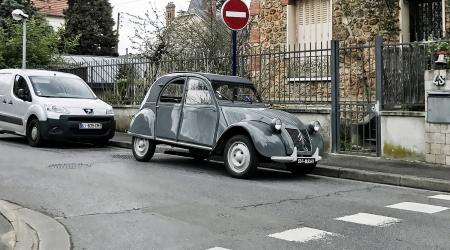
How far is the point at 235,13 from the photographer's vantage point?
11680mm

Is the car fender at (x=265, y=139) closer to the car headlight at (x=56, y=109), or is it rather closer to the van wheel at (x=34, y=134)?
the car headlight at (x=56, y=109)

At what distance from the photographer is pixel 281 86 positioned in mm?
12953

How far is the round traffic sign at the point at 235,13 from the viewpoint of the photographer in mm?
11562

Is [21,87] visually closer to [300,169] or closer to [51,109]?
[51,109]

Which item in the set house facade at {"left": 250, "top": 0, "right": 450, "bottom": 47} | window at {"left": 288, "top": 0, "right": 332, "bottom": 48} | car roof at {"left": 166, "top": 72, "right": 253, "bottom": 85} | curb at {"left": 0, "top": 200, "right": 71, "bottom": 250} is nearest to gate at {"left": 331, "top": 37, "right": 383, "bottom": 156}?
house facade at {"left": 250, "top": 0, "right": 450, "bottom": 47}

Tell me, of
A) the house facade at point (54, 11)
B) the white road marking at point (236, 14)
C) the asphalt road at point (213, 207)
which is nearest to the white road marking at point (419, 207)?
A: the asphalt road at point (213, 207)

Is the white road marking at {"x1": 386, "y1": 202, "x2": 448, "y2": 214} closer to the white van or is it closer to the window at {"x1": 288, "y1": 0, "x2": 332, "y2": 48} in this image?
the window at {"x1": 288, "y1": 0, "x2": 332, "y2": 48}

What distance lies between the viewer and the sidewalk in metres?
8.61

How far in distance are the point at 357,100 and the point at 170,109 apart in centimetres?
392

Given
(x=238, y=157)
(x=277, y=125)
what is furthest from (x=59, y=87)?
(x=277, y=125)

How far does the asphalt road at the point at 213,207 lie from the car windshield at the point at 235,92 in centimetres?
132

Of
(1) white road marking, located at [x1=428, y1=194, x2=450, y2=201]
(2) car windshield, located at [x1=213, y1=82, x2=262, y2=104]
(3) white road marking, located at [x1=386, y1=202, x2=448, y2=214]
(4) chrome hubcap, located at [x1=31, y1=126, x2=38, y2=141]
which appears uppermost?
(2) car windshield, located at [x1=213, y1=82, x2=262, y2=104]

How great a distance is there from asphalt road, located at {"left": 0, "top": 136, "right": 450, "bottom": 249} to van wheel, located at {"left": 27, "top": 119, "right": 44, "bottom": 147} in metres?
2.65

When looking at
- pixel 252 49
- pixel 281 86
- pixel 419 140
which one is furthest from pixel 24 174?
pixel 252 49
